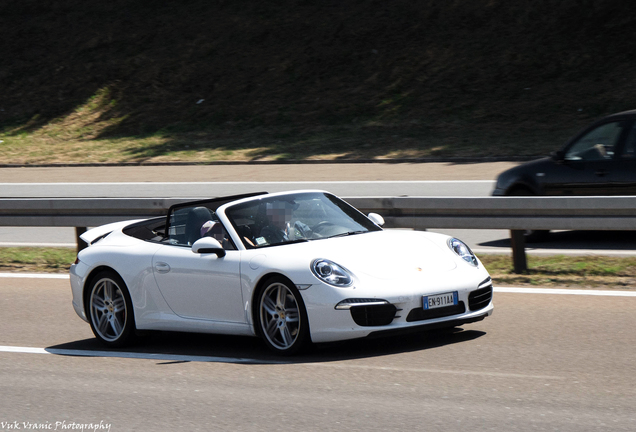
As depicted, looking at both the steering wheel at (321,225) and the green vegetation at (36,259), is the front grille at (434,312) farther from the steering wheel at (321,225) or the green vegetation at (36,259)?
the green vegetation at (36,259)

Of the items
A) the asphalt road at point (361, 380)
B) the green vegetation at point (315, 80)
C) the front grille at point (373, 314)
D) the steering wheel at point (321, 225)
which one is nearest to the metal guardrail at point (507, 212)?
the asphalt road at point (361, 380)

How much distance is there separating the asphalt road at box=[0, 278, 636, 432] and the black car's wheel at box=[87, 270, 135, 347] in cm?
18

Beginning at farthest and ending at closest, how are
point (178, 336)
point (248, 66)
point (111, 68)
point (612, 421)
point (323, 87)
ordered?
point (111, 68) < point (248, 66) < point (323, 87) < point (178, 336) < point (612, 421)

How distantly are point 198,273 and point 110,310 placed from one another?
3.45 ft

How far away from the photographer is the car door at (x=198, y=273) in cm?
691

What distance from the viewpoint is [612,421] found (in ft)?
15.7

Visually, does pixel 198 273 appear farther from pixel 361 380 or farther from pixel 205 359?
pixel 361 380

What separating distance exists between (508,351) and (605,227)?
3505mm

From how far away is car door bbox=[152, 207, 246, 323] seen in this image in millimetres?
6906

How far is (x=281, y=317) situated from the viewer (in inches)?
262

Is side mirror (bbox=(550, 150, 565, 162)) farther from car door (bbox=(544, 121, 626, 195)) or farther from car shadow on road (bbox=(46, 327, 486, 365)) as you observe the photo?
car shadow on road (bbox=(46, 327, 486, 365))

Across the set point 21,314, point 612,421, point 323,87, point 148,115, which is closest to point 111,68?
point 148,115

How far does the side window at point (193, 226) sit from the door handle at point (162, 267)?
0.74 ft

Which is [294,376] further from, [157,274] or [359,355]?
[157,274]
